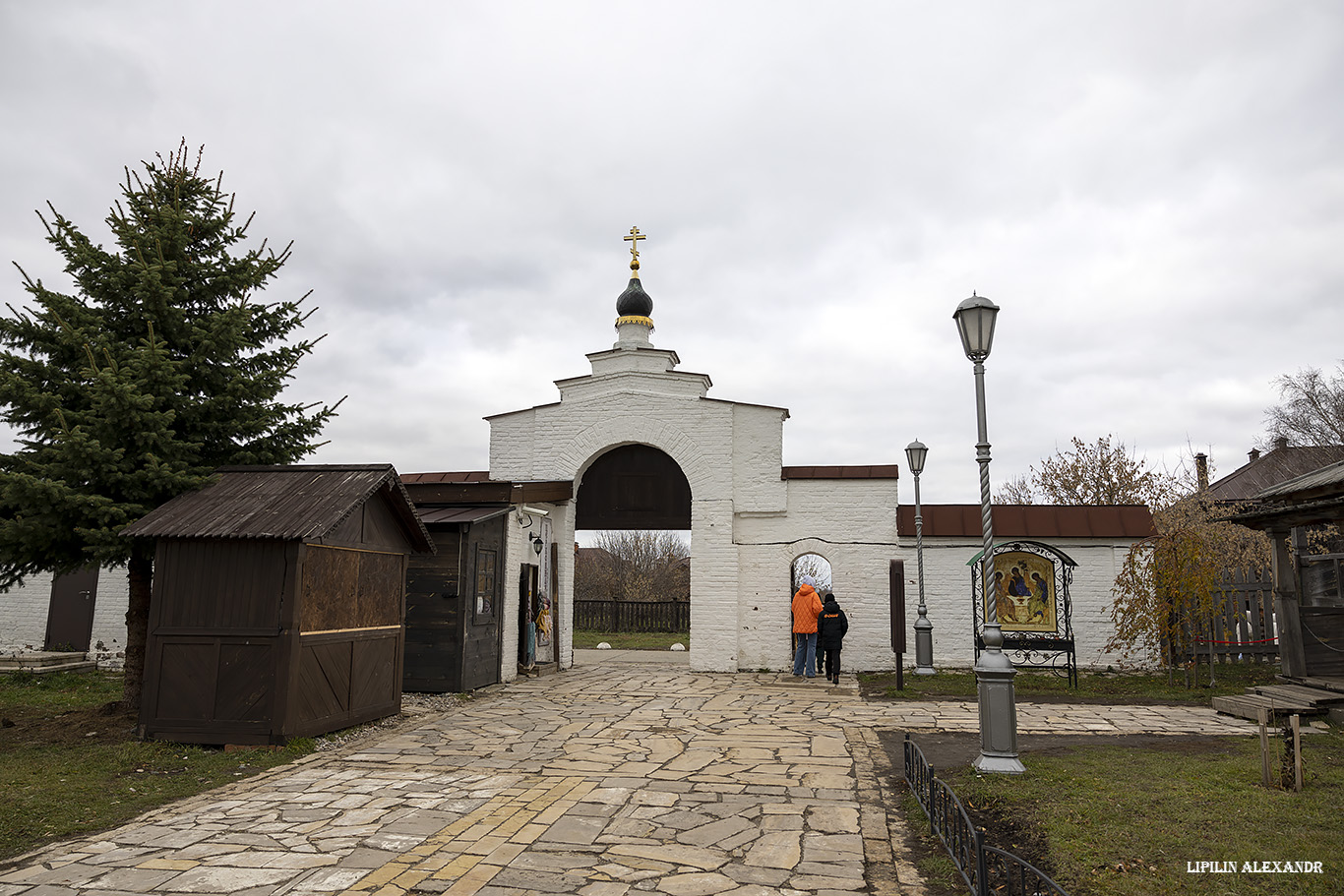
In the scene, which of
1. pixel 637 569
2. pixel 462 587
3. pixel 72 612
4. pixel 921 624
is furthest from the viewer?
pixel 637 569

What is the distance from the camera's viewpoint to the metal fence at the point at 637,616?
89.3 ft

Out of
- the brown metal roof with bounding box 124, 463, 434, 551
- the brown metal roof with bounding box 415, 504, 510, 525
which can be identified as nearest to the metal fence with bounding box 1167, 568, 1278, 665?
the brown metal roof with bounding box 415, 504, 510, 525

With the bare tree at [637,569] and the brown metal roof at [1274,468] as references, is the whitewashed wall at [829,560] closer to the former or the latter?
the bare tree at [637,569]

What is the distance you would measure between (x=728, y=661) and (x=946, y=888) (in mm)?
12390

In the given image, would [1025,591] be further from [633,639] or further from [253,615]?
[253,615]

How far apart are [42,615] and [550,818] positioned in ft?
55.4

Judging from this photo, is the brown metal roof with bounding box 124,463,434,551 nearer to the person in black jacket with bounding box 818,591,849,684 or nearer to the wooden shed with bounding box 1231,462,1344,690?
the person in black jacket with bounding box 818,591,849,684

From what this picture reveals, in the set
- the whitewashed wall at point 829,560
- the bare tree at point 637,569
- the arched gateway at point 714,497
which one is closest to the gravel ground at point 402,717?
the arched gateway at point 714,497

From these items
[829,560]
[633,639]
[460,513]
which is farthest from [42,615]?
[829,560]

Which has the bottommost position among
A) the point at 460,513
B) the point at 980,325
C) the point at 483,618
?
the point at 483,618

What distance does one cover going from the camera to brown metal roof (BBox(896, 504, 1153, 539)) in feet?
54.1

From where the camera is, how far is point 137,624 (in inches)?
423

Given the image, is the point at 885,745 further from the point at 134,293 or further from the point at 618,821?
the point at 134,293

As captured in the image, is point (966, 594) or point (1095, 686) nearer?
point (1095, 686)
